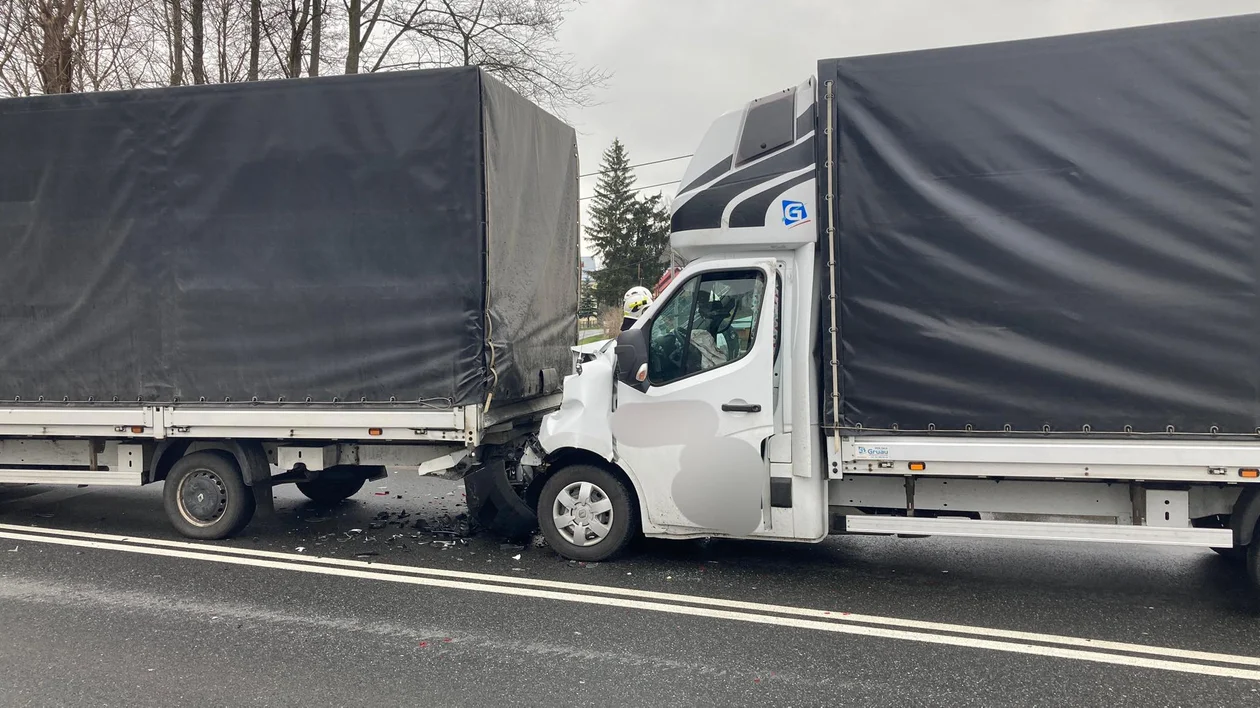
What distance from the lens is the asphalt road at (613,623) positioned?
394cm

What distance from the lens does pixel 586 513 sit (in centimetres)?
588

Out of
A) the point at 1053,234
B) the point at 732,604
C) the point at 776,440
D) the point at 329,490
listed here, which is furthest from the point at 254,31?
the point at 1053,234

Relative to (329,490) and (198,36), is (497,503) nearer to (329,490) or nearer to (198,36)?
(329,490)

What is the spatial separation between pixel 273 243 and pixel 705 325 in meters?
3.32

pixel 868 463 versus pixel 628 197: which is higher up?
pixel 628 197

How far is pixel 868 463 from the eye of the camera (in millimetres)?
5027

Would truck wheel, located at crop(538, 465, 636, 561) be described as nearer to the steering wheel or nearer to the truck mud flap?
the truck mud flap

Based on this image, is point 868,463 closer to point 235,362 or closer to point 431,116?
point 431,116

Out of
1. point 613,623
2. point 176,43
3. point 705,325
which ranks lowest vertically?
point 613,623

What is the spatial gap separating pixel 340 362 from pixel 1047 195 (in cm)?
486

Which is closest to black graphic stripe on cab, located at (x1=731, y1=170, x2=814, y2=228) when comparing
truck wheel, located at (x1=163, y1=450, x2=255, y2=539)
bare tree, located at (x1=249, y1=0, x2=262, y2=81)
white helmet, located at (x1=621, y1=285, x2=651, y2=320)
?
white helmet, located at (x1=621, y1=285, x2=651, y2=320)

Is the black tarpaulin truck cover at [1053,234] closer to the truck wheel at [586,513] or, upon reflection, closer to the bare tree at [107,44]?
the truck wheel at [586,513]

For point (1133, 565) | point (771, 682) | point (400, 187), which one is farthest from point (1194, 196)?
point (400, 187)

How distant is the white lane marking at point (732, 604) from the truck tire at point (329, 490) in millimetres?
1159
